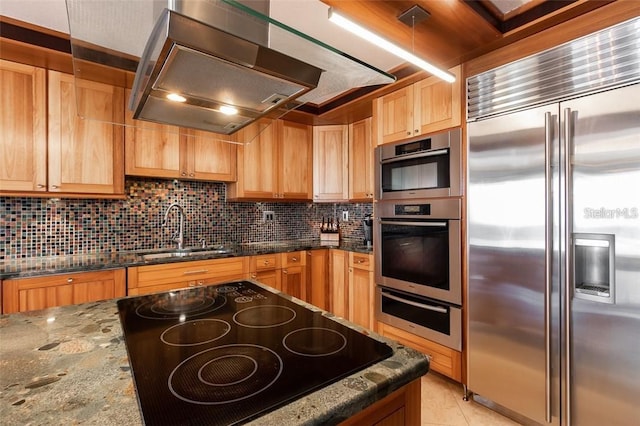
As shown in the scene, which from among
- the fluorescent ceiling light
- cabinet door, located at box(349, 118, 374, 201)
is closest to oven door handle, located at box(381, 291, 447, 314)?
cabinet door, located at box(349, 118, 374, 201)

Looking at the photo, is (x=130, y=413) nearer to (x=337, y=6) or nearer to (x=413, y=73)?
(x=337, y=6)

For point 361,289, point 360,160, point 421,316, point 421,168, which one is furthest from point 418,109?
point 361,289

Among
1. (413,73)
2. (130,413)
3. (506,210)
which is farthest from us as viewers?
(413,73)

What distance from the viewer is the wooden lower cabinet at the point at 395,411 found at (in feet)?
2.27

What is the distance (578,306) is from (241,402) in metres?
1.82

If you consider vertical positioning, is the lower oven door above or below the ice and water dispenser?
below

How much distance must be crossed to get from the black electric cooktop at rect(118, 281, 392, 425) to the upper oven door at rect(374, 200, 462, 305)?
141cm

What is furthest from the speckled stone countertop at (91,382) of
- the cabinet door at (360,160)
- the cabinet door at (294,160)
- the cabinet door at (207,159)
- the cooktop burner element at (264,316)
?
the cabinet door at (294,160)

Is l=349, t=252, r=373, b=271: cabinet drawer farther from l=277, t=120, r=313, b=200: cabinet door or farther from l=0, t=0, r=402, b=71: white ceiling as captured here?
l=0, t=0, r=402, b=71: white ceiling

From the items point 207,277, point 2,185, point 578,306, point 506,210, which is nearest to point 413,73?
point 506,210

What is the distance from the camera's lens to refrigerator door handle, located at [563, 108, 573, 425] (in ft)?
5.39

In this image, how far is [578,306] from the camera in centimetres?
162

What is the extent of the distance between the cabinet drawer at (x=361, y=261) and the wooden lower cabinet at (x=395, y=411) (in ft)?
6.88

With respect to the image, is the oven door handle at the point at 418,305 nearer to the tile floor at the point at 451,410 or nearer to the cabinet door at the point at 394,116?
the tile floor at the point at 451,410
